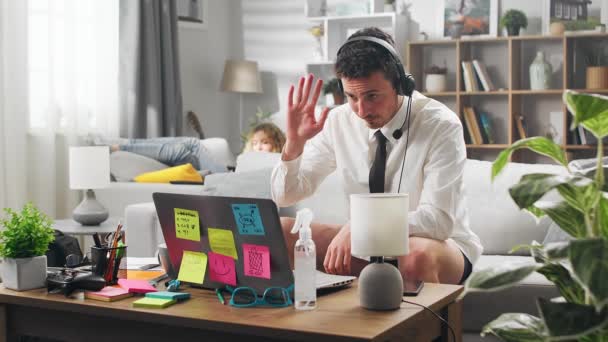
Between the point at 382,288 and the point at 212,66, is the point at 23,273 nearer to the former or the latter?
the point at 382,288

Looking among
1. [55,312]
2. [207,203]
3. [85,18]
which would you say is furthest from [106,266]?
[85,18]

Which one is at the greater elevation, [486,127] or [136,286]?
[486,127]

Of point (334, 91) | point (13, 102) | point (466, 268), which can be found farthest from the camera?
point (334, 91)

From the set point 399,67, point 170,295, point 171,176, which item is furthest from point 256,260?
point 171,176

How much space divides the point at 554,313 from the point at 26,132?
4.12 metres

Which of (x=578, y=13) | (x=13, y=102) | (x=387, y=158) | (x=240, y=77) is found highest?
(x=578, y=13)

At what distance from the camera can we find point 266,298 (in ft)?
5.58

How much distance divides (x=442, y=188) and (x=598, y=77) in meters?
3.68

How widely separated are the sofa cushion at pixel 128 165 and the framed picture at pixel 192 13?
1.90 metres

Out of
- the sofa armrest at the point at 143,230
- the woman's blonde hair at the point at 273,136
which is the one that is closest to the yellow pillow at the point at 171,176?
the woman's blonde hair at the point at 273,136

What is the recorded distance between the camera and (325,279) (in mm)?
1830

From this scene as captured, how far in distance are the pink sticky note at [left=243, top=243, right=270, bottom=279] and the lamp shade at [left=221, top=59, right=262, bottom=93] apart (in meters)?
4.67

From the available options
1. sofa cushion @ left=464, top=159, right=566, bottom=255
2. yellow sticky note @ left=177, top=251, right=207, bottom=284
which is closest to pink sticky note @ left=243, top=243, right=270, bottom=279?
yellow sticky note @ left=177, top=251, right=207, bottom=284

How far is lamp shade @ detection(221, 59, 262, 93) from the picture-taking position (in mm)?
6336
